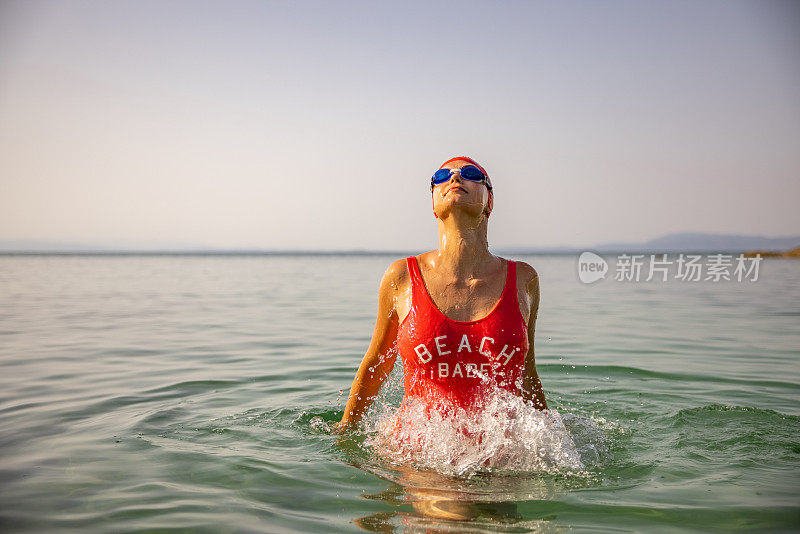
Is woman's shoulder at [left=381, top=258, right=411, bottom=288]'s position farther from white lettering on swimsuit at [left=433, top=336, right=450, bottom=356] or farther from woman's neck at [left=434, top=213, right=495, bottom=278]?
white lettering on swimsuit at [left=433, top=336, right=450, bottom=356]

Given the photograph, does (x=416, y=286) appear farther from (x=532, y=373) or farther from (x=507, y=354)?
(x=532, y=373)

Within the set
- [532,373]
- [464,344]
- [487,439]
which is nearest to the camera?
[464,344]

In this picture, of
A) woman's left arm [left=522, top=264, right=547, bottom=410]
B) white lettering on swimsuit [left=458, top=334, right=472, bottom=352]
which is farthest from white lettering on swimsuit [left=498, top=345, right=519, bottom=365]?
woman's left arm [left=522, top=264, right=547, bottom=410]

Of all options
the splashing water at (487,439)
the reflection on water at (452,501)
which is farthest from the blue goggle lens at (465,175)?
the reflection on water at (452,501)

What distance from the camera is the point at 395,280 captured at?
4.12 metres

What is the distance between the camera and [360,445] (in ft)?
14.8

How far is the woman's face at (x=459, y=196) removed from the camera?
4059mm

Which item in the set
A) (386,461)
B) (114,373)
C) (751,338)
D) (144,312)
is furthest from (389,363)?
(144,312)

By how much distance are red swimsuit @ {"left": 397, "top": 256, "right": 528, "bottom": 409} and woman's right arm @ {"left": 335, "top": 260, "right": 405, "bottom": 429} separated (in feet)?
0.57

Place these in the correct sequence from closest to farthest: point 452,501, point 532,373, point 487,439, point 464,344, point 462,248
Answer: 1. point 452,501
2. point 464,344
3. point 487,439
4. point 462,248
5. point 532,373

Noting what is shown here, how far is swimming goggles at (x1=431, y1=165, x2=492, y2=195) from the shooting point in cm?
413

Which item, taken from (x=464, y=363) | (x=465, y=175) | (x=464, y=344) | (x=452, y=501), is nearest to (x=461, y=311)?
(x=464, y=344)

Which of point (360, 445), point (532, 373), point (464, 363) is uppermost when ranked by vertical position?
point (464, 363)

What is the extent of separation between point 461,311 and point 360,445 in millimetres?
1391
